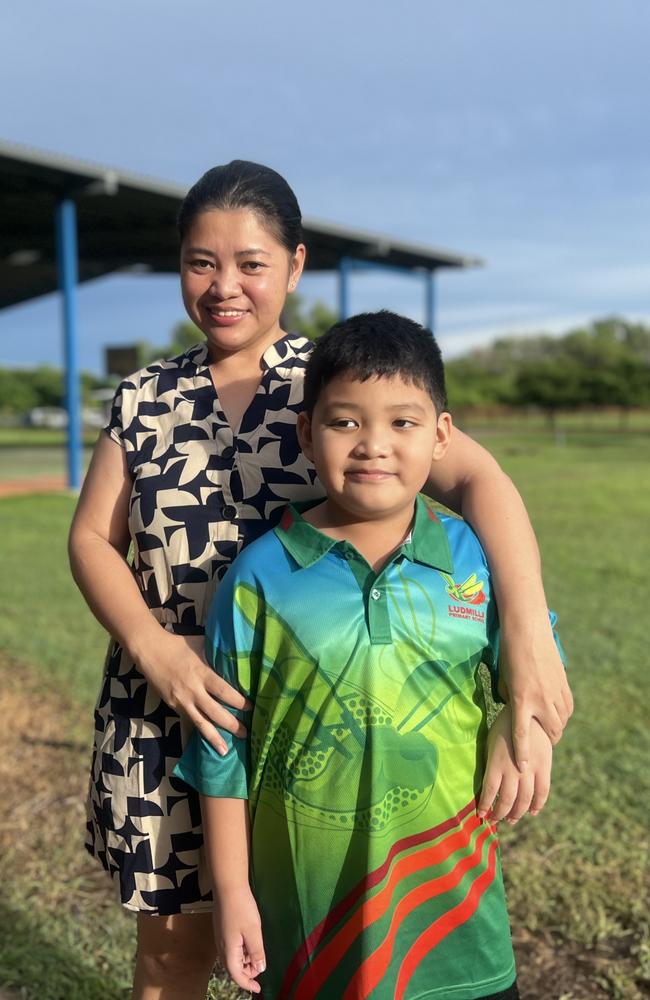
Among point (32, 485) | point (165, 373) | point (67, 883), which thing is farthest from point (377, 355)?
point (32, 485)

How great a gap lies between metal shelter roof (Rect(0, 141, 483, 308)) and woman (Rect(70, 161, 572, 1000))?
11.2m

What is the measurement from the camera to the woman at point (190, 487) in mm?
1388

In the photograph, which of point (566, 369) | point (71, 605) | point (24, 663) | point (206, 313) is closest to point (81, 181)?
point (71, 605)

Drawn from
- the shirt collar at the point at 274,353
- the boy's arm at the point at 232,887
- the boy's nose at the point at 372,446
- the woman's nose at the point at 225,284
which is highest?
the woman's nose at the point at 225,284

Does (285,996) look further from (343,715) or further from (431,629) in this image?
(431,629)

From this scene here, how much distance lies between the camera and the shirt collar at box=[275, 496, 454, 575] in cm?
124

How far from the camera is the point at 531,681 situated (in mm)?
1233

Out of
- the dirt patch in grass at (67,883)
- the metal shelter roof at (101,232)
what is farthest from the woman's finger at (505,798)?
the metal shelter roof at (101,232)

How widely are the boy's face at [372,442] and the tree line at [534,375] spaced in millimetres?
13403

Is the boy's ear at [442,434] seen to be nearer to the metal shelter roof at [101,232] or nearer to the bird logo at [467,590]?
the bird logo at [467,590]

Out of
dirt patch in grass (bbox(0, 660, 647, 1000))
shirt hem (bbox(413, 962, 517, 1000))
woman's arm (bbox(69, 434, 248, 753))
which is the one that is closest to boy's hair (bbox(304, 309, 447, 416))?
woman's arm (bbox(69, 434, 248, 753))

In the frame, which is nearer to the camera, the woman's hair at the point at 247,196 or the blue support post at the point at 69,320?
the woman's hair at the point at 247,196

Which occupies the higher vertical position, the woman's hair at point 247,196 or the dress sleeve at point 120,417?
the woman's hair at point 247,196

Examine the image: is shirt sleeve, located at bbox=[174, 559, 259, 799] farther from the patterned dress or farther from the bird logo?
the bird logo
